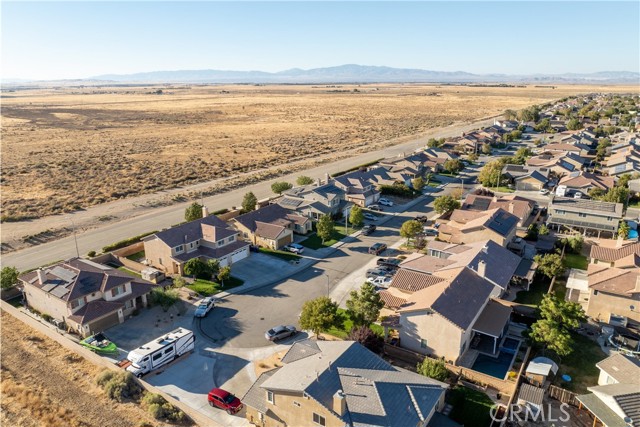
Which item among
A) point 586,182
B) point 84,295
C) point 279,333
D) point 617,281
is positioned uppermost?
point 586,182

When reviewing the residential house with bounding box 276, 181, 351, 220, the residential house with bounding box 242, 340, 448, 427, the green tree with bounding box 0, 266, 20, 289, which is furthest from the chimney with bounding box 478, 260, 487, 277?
the green tree with bounding box 0, 266, 20, 289

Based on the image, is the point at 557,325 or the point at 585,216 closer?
the point at 557,325

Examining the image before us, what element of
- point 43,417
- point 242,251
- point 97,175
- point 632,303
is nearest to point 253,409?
point 43,417

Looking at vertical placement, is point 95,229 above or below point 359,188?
below

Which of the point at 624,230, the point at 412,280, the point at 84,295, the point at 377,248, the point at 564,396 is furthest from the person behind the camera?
the point at 377,248

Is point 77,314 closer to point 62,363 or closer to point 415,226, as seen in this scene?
point 62,363

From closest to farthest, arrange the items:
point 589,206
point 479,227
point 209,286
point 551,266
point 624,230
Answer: point 551,266, point 209,286, point 479,227, point 624,230, point 589,206

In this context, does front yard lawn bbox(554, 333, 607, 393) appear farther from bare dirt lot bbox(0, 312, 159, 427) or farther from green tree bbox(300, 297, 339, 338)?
bare dirt lot bbox(0, 312, 159, 427)

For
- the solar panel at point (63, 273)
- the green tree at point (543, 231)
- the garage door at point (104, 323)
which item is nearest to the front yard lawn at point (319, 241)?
the garage door at point (104, 323)

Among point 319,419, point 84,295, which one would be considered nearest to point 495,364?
point 319,419

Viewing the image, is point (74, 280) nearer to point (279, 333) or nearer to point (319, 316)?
point (279, 333)
